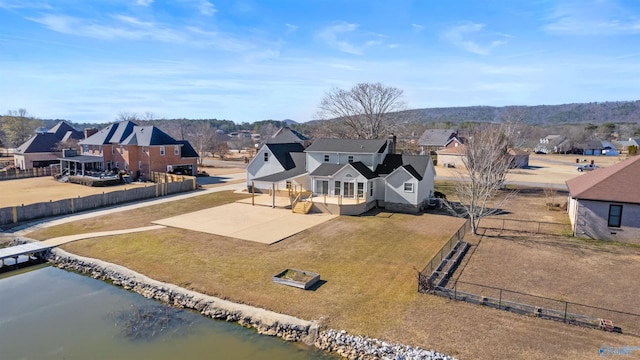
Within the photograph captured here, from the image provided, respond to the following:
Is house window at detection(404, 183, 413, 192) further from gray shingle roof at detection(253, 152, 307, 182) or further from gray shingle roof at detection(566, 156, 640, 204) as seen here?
gray shingle roof at detection(566, 156, 640, 204)

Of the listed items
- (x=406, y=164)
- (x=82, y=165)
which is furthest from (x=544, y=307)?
(x=82, y=165)

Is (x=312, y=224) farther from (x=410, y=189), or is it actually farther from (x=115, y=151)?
(x=115, y=151)

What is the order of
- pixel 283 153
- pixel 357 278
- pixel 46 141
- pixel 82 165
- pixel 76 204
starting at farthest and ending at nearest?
pixel 46 141, pixel 82 165, pixel 283 153, pixel 76 204, pixel 357 278

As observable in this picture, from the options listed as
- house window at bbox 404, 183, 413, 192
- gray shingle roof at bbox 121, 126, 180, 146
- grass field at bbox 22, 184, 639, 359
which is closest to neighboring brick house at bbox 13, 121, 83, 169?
gray shingle roof at bbox 121, 126, 180, 146

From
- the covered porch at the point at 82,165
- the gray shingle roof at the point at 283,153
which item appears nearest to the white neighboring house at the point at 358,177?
the gray shingle roof at the point at 283,153

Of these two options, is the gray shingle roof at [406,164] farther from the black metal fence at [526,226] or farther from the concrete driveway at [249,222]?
the concrete driveway at [249,222]

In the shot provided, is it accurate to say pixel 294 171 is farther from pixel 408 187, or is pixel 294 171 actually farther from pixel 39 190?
pixel 39 190

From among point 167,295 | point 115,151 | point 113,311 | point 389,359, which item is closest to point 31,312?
point 113,311
